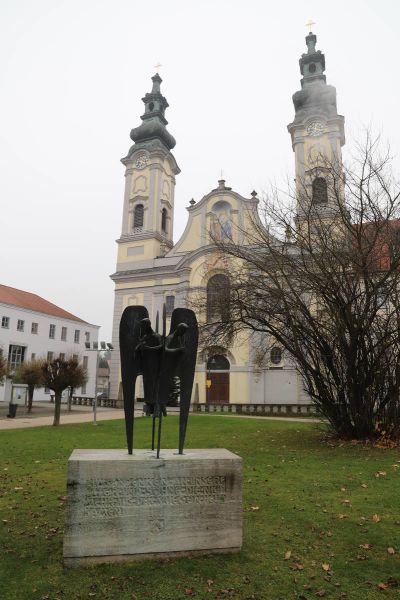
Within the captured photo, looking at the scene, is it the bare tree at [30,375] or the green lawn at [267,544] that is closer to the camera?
the green lawn at [267,544]

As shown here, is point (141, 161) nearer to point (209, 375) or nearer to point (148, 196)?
point (148, 196)

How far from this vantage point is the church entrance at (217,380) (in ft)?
114

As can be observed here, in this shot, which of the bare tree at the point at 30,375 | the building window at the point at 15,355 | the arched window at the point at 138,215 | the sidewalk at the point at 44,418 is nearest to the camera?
the sidewalk at the point at 44,418

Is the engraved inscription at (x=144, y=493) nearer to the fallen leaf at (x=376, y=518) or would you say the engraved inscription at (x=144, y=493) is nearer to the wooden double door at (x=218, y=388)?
the fallen leaf at (x=376, y=518)

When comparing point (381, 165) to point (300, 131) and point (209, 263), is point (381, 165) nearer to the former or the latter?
point (209, 263)

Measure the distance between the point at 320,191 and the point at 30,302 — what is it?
4181 cm

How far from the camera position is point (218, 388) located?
34938mm

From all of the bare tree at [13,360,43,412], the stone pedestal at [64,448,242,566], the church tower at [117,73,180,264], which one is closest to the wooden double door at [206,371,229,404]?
the church tower at [117,73,180,264]

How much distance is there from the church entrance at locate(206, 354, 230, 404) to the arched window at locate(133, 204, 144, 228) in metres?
14.4

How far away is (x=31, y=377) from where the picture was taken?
1164 inches

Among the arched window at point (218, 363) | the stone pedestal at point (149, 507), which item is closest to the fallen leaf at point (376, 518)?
the stone pedestal at point (149, 507)

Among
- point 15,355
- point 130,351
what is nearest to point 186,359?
point 130,351

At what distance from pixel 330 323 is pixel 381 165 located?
4553 millimetres

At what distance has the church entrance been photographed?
34.7 m
